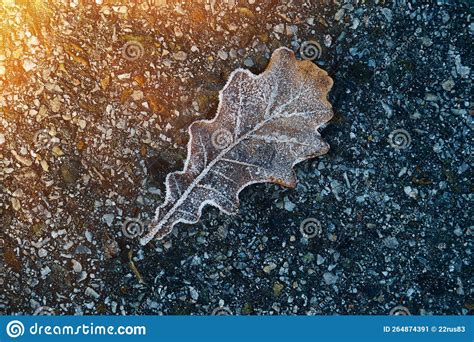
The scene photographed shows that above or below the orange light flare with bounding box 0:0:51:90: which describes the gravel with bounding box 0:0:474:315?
below

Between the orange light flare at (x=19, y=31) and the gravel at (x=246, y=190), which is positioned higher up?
the orange light flare at (x=19, y=31)

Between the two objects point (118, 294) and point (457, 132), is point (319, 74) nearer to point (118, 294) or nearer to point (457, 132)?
point (457, 132)

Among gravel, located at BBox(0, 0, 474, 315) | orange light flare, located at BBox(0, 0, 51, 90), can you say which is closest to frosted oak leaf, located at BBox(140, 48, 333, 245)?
gravel, located at BBox(0, 0, 474, 315)

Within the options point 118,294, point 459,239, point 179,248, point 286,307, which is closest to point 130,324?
point 118,294

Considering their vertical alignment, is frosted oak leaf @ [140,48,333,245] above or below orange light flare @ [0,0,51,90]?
below

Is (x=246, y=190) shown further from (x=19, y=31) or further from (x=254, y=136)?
(x=19, y=31)

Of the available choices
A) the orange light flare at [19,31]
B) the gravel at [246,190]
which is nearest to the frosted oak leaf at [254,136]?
the gravel at [246,190]

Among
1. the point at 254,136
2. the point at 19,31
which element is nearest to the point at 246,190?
the point at 254,136

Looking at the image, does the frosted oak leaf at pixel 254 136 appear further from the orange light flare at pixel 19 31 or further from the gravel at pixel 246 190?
the orange light flare at pixel 19 31

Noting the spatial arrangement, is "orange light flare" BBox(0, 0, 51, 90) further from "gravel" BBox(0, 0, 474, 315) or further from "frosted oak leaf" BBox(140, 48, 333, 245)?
"frosted oak leaf" BBox(140, 48, 333, 245)
